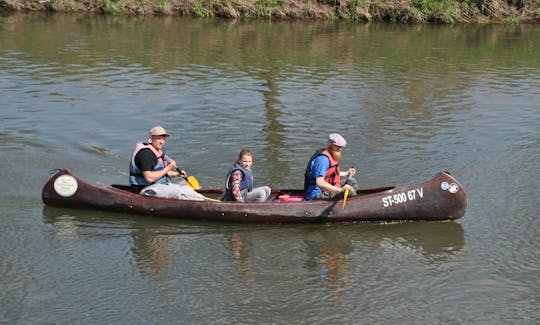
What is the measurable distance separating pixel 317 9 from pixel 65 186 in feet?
78.3

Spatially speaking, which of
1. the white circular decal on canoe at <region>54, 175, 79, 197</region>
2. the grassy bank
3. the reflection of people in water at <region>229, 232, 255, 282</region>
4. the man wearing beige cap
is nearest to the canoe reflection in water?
the reflection of people in water at <region>229, 232, 255, 282</region>

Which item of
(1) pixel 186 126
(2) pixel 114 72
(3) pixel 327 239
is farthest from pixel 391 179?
(2) pixel 114 72

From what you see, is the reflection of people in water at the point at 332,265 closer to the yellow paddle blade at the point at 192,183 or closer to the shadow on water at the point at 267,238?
the shadow on water at the point at 267,238

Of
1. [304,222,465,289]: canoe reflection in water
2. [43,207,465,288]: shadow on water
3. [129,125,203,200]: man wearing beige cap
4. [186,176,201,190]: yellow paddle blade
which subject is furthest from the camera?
[186,176,201,190]: yellow paddle blade

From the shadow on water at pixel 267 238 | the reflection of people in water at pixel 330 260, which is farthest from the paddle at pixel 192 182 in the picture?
the reflection of people in water at pixel 330 260

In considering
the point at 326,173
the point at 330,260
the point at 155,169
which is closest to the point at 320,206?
the point at 326,173

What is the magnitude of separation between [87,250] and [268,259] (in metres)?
2.17

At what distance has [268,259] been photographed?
10.0 metres

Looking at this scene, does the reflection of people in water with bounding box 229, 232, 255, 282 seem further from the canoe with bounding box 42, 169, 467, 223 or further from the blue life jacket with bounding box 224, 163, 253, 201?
the blue life jacket with bounding box 224, 163, 253, 201

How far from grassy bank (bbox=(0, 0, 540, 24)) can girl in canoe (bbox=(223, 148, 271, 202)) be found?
23.1 meters

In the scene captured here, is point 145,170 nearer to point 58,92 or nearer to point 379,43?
point 58,92

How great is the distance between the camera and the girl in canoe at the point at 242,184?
10875 mm

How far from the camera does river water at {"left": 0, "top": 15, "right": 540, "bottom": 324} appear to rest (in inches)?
351

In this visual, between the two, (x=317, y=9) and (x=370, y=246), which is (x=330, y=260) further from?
(x=317, y=9)
